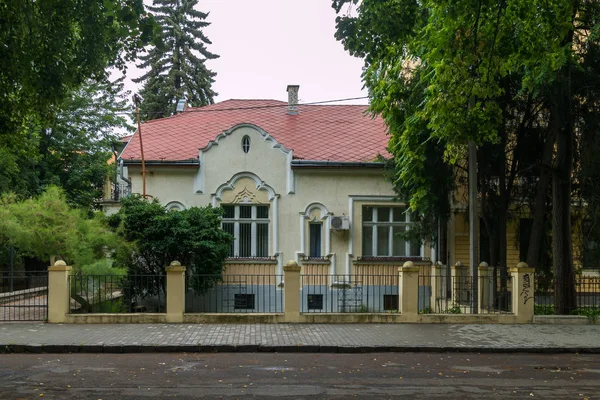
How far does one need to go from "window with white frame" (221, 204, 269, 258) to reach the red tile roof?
2.52 meters

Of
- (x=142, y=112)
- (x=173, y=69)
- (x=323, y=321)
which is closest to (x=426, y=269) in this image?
(x=323, y=321)

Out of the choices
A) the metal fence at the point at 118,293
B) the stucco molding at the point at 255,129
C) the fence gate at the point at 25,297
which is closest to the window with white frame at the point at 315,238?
the stucco molding at the point at 255,129

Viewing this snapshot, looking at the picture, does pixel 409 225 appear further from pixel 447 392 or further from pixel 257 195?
pixel 447 392

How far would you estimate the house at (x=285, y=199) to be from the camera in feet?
73.2

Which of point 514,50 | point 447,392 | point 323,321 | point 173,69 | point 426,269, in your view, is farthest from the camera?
point 173,69

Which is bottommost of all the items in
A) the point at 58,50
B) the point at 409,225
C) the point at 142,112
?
the point at 409,225

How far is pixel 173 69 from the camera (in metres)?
45.2

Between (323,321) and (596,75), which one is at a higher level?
(596,75)

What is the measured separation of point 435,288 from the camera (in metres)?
19.6

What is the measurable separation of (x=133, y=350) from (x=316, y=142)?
13.8m

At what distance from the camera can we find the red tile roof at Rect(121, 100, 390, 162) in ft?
75.8

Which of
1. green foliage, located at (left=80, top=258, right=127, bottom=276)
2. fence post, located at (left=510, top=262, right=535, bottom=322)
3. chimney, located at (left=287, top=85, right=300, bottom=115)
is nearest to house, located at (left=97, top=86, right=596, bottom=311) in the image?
chimney, located at (left=287, top=85, right=300, bottom=115)

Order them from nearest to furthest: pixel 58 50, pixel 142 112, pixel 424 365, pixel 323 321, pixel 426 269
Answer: pixel 58 50, pixel 424 365, pixel 323 321, pixel 426 269, pixel 142 112

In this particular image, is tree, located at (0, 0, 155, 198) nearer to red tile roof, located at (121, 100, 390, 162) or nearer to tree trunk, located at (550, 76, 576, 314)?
tree trunk, located at (550, 76, 576, 314)
